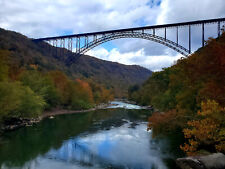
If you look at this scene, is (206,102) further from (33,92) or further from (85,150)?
(33,92)

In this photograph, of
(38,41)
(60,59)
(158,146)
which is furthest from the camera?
(38,41)

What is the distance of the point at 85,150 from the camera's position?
50.5 feet

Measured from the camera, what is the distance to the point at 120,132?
21.5 m

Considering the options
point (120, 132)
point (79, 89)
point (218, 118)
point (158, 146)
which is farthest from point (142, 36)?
point (218, 118)

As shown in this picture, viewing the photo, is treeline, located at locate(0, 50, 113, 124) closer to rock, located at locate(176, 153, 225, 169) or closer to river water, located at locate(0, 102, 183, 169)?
river water, located at locate(0, 102, 183, 169)

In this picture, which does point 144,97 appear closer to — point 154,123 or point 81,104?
point 81,104

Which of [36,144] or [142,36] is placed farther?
[142,36]

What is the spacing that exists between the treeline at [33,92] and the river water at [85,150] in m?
3.07

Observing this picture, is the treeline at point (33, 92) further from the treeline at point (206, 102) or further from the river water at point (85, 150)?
the treeline at point (206, 102)

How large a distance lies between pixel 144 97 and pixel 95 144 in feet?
124

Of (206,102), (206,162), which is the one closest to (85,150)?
(206,162)

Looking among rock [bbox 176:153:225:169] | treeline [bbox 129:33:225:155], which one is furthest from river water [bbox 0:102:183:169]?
treeline [bbox 129:33:225:155]

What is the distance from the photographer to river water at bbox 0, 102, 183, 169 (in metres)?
12.6

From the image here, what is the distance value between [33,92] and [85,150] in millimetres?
16106
